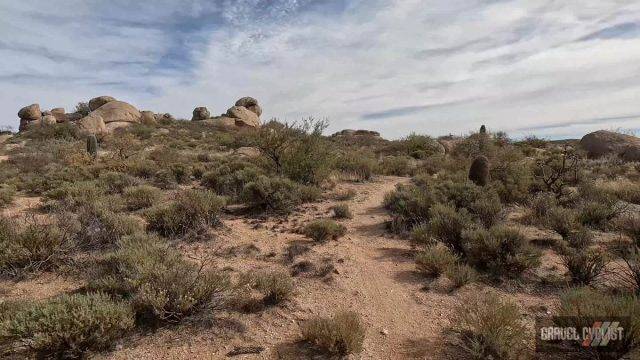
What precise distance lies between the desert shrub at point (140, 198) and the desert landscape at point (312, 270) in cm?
5

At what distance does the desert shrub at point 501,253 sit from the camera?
561 cm

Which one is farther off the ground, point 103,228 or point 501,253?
point 103,228

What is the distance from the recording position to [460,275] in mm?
5305

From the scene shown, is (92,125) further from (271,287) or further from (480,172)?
(271,287)

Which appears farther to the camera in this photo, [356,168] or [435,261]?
[356,168]

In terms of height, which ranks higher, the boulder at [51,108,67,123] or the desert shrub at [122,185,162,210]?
the boulder at [51,108,67,123]

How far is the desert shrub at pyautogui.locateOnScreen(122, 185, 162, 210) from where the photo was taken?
9.27 metres

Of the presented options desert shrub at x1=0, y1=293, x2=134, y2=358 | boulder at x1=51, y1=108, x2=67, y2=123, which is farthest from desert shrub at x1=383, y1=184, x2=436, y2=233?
boulder at x1=51, y1=108, x2=67, y2=123

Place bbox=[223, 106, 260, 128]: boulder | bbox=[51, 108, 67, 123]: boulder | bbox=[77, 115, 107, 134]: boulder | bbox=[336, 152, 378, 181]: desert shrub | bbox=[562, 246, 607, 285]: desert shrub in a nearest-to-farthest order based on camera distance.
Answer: bbox=[562, 246, 607, 285]: desert shrub < bbox=[336, 152, 378, 181]: desert shrub < bbox=[77, 115, 107, 134]: boulder < bbox=[223, 106, 260, 128]: boulder < bbox=[51, 108, 67, 123]: boulder

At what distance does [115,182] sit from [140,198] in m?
2.37

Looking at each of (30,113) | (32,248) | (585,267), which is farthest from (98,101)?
(585,267)

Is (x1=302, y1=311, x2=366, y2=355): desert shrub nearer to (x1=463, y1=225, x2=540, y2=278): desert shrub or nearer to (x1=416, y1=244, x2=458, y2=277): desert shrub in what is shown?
(x1=416, y1=244, x2=458, y2=277): desert shrub

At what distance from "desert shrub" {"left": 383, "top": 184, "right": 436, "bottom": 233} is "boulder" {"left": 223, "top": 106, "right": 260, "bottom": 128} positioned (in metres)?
34.1

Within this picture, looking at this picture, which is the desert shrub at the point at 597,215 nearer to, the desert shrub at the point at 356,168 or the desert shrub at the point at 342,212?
the desert shrub at the point at 342,212
